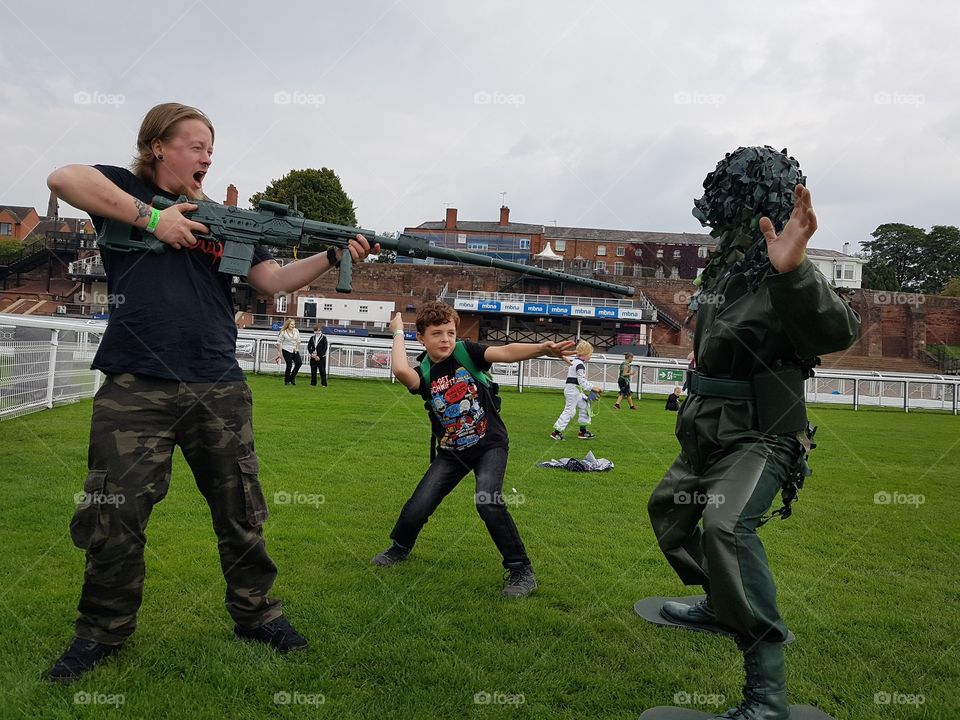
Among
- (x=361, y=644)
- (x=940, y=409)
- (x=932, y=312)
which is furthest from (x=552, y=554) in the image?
(x=932, y=312)

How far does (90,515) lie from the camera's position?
121 inches

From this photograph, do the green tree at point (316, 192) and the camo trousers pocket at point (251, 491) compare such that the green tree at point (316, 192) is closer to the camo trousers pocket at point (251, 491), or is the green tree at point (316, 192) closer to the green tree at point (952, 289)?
the green tree at point (952, 289)

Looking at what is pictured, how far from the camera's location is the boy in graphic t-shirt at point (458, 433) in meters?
4.71

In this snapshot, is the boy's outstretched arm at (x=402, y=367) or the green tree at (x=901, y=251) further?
the green tree at (x=901, y=251)

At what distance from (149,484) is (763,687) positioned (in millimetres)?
2773

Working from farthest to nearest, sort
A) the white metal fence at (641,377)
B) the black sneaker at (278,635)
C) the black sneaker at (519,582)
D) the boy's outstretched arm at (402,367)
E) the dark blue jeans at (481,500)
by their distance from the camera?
1. the white metal fence at (641,377)
2. the boy's outstretched arm at (402,367)
3. the dark blue jeans at (481,500)
4. the black sneaker at (519,582)
5. the black sneaker at (278,635)

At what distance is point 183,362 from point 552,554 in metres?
3.39

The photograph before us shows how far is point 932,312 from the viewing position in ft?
199

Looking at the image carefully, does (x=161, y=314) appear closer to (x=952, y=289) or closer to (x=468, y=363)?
(x=468, y=363)

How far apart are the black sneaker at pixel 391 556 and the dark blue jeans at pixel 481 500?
58 millimetres

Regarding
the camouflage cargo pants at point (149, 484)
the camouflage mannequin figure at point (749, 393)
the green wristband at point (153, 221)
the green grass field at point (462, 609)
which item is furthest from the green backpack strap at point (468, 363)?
the green wristband at point (153, 221)

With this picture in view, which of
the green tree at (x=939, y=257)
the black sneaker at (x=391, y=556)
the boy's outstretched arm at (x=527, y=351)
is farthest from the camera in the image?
the green tree at (x=939, y=257)

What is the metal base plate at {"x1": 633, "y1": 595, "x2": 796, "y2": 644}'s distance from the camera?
4.15m

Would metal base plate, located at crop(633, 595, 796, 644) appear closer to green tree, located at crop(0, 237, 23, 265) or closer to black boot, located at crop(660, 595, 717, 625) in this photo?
black boot, located at crop(660, 595, 717, 625)
